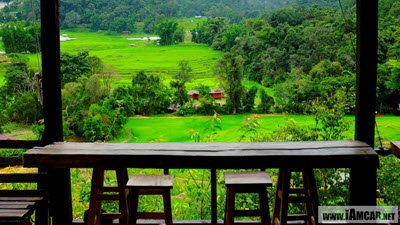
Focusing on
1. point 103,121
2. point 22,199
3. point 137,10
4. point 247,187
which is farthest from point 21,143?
point 137,10

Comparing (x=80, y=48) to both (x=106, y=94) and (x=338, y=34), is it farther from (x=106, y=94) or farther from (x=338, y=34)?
(x=338, y=34)

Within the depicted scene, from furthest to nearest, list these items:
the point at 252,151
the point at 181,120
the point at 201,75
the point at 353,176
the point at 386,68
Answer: the point at 201,75 < the point at 181,120 < the point at 386,68 < the point at 353,176 < the point at 252,151

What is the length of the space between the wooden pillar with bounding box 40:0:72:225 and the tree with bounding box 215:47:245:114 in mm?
2057

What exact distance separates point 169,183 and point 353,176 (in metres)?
1.28

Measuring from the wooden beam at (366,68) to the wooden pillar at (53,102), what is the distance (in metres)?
2.02

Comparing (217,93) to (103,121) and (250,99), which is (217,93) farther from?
(103,121)

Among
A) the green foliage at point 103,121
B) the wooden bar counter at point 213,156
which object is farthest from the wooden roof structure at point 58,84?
the green foliage at point 103,121

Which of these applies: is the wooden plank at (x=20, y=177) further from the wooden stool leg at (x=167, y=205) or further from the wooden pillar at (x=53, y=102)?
the wooden stool leg at (x=167, y=205)

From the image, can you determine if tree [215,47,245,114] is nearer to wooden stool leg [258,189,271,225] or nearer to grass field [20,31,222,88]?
grass field [20,31,222,88]

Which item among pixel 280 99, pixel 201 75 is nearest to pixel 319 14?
pixel 280 99

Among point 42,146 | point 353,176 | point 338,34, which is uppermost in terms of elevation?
point 338,34

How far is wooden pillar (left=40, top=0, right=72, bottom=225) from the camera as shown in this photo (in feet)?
10.8

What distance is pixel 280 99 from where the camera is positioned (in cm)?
519

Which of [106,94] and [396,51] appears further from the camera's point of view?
[106,94]
